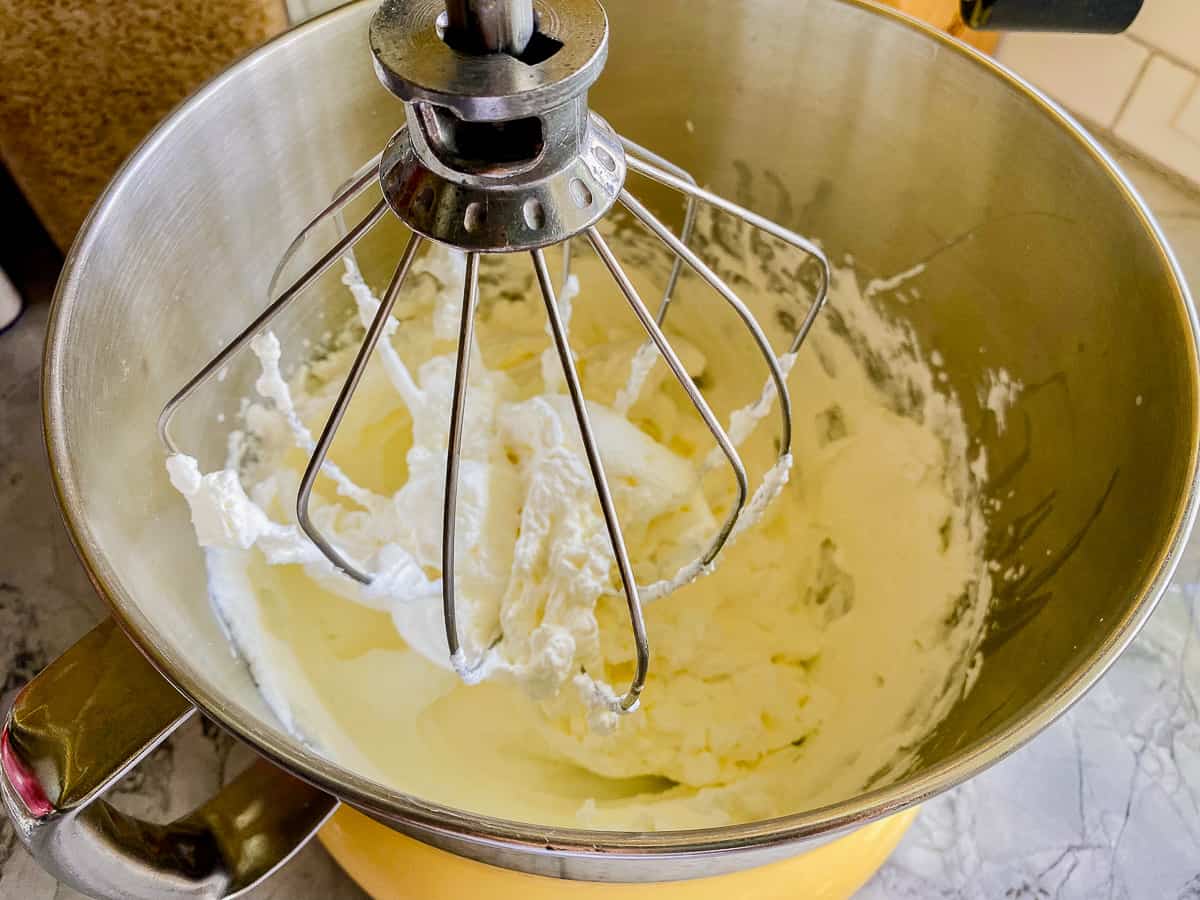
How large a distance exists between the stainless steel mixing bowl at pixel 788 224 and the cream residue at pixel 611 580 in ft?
0.13

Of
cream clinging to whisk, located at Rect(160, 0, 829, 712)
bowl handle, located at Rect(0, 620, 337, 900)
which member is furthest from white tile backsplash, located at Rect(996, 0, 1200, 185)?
bowl handle, located at Rect(0, 620, 337, 900)

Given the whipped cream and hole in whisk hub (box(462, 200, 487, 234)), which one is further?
the whipped cream

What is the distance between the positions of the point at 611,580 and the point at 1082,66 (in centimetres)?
55

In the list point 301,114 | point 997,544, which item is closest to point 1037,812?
point 997,544

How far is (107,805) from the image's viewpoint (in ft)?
1.24

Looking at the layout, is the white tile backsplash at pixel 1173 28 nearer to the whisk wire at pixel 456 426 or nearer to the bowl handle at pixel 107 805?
the whisk wire at pixel 456 426

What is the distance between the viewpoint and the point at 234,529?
0.44m

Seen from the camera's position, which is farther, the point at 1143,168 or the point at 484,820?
the point at 1143,168

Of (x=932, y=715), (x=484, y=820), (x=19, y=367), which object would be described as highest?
(x=484, y=820)

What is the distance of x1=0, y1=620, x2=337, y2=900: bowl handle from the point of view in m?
0.33

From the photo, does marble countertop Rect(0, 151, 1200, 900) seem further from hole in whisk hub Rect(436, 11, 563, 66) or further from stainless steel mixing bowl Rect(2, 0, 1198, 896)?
hole in whisk hub Rect(436, 11, 563, 66)

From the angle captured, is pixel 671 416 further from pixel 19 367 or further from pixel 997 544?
pixel 19 367

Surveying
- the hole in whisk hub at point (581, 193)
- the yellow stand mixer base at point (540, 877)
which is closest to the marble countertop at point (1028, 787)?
the yellow stand mixer base at point (540, 877)

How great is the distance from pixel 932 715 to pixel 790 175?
33cm
